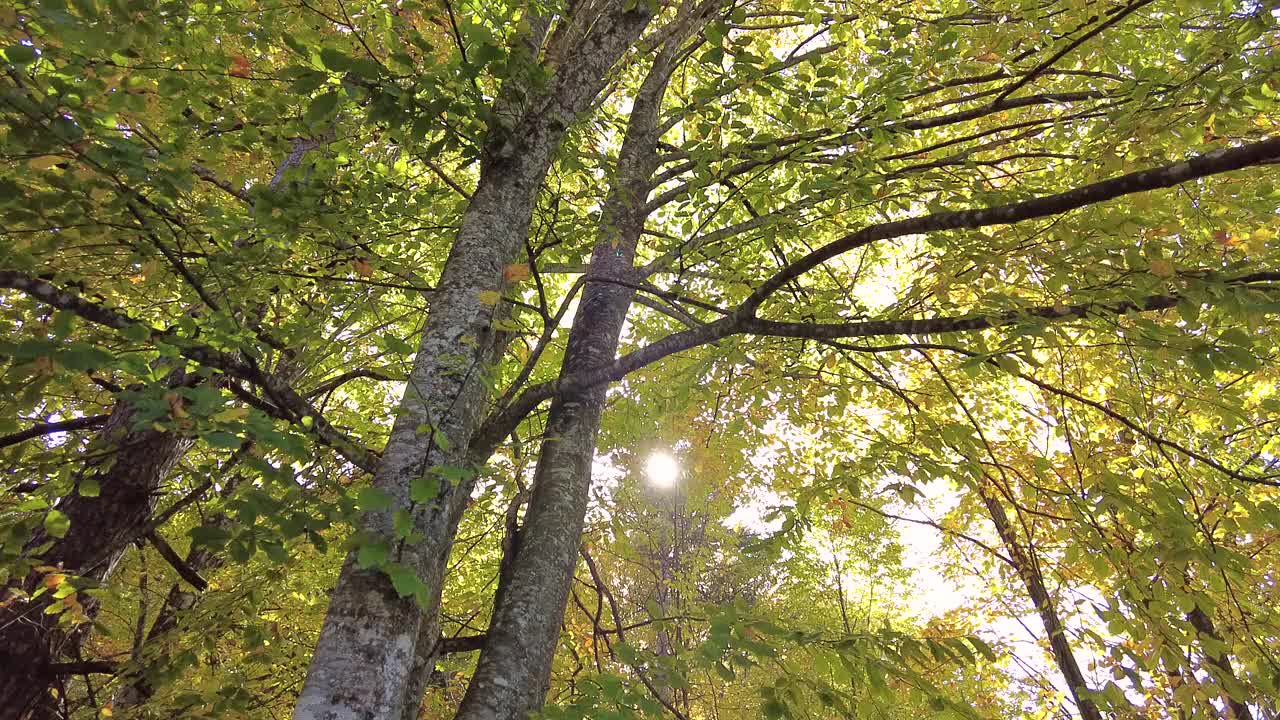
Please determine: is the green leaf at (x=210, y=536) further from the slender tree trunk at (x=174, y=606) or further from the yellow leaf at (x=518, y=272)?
the slender tree trunk at (x=174, y=606)

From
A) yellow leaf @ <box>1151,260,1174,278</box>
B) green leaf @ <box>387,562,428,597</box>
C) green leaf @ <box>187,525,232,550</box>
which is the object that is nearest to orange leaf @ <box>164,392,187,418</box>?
green leaf @ <box>187,525,232,550</box>

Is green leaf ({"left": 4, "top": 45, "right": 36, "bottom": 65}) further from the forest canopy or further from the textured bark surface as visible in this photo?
the textured bark surface

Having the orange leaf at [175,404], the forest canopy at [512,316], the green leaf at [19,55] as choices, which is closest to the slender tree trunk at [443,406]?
the forest canopy at [512,316]

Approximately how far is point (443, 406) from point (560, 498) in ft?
4.51

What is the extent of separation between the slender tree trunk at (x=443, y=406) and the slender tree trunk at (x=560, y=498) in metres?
0.38

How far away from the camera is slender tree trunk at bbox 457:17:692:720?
8.91 ft

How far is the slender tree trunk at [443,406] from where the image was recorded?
1.79m

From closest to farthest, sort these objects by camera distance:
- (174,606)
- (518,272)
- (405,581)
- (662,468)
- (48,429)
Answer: (405,581)
(518,272)
(48,429)
(174,606)
(662,468)

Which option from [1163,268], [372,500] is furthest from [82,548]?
[1163,268]

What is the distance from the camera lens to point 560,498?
342 centimetres

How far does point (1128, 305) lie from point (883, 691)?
71.7 inches

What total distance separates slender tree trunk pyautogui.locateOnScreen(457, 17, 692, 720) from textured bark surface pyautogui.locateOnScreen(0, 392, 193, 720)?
226 cm

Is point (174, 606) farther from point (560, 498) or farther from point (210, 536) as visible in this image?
point (210, 536)

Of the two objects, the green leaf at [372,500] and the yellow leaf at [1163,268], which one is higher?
the yellow leaf at [1163,268]
